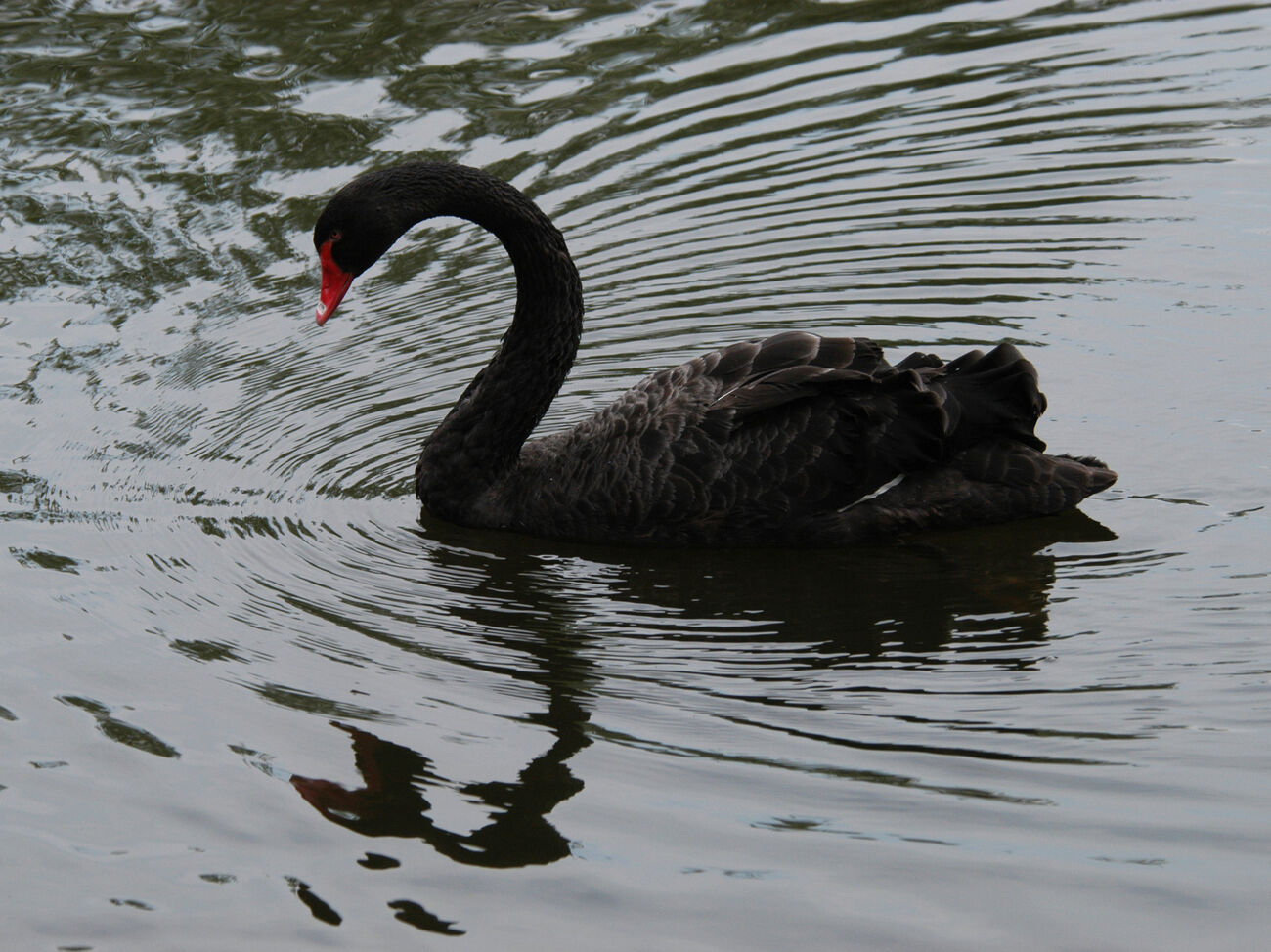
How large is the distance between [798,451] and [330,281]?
1.85 metres

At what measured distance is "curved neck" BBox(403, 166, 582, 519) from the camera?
6211 millimetres

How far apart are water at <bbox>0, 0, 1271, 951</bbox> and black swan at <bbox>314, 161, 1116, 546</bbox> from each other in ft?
0.40

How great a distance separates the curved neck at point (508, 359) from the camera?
6.21 metres

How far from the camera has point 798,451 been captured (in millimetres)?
5777

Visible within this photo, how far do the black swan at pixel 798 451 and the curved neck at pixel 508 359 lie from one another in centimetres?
27

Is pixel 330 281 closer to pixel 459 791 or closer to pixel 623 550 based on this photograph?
pixel 623 550

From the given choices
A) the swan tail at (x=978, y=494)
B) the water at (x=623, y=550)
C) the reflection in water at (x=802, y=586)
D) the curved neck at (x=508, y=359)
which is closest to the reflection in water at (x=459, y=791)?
the water at (x=623, y=550)

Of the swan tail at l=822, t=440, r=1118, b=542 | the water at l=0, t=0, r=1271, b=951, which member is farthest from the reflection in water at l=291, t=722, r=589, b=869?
the swan tail at l=822, t=440, r=1118, b=542

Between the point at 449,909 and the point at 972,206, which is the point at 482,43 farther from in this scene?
the point at 449,909

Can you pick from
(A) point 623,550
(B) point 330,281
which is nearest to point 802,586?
(A) point 623,550

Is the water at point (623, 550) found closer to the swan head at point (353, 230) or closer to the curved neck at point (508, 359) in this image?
the curved neck at point (508, 359)

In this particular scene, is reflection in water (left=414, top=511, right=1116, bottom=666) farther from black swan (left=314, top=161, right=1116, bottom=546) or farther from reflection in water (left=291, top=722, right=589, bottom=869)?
reflection in water (left=291, top=722, right=589, bottom=869)

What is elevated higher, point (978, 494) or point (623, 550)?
point (978, 494)

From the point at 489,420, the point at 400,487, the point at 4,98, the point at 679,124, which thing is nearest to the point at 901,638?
the point at 489,420
